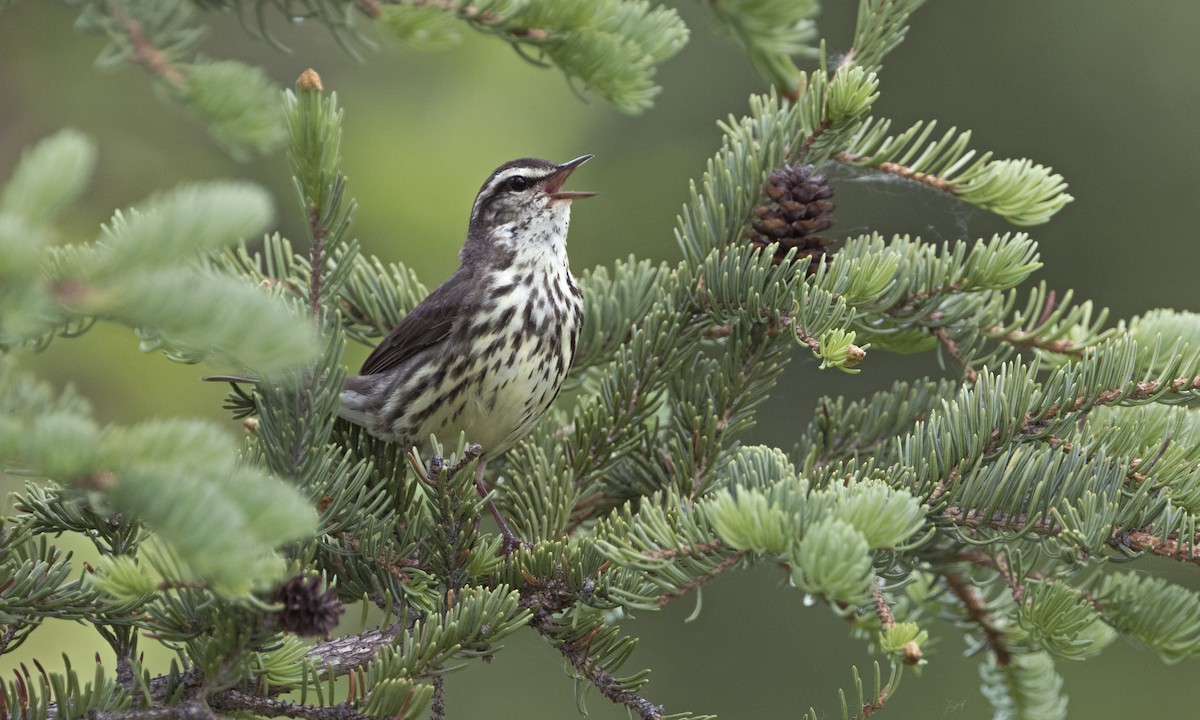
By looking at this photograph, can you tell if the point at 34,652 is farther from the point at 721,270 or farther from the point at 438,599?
the point at 721,270

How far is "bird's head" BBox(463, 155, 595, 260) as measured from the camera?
13.6ft

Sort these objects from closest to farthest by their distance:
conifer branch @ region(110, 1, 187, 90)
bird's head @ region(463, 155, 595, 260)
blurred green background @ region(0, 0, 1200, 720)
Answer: conifer branch @ region(110, 1, 187, 90)
bird's head @ region(463, 155, 595, 260)
blurred green background @ region(0, 0, 1200, 720)

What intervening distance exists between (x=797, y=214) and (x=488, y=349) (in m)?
1.33

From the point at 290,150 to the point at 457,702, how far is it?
→ 436cm

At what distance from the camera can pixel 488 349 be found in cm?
372

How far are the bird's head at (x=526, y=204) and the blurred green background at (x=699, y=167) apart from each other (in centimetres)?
73

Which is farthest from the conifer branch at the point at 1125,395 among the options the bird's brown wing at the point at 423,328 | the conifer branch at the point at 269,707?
the bird's brown wing at the point at 423,328

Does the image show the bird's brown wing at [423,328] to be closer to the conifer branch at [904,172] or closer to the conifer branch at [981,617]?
the conifer branch at [904,172]

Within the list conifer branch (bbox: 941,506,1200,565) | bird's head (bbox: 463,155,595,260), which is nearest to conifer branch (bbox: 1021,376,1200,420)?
conifer branch (bbox: 941,506,1200,565)

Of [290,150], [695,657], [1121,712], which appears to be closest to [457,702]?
[695,657]

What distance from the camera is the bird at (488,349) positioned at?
344 centimetres

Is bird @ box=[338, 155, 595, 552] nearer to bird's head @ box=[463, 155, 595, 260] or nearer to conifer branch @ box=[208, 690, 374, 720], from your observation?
bird's head @ box=[463, 155, 595, 260]

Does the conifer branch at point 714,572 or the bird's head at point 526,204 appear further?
the bird's head at point 526,204

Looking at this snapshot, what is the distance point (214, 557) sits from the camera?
128 centimetres
